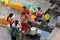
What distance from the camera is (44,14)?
10867 mm

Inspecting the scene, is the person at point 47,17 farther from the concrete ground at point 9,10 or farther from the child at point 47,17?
the concrete ground at point 9,10

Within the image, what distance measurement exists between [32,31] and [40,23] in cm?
136

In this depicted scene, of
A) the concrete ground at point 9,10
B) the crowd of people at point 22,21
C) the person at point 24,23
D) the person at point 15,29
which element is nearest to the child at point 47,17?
the crowd of people at point 22,21

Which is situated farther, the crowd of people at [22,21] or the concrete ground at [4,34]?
the concrete ground at [4,34]

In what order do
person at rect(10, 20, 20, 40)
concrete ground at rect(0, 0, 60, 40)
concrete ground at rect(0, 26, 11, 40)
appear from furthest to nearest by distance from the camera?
Result: concrete ground at rect(0, 0, 60, 40)
concrete ground at rect(0, 26, 11, 40)
person at rect(10, 20, 20, 40)

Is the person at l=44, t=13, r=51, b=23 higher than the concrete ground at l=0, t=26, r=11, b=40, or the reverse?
the person at l=44, t=13, r=51, b=23

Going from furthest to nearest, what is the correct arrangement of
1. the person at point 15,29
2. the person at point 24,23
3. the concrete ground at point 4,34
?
the concrete ground at point 4,34, the person at point 24,23, the person at point 15,29

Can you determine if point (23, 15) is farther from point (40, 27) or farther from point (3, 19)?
point (3, 19)

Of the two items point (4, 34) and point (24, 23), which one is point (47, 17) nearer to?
point (24, 23)

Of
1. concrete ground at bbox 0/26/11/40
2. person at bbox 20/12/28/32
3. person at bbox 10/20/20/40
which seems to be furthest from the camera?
concrete ground at bbox 0/26/11/40

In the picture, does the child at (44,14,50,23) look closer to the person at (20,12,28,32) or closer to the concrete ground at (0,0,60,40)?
the person at (20,12,28,32)

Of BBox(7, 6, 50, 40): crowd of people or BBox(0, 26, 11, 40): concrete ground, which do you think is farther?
BBox(0, 26, 11, 40): concrete ground

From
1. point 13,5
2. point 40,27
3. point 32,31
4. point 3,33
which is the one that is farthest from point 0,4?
point 32,31

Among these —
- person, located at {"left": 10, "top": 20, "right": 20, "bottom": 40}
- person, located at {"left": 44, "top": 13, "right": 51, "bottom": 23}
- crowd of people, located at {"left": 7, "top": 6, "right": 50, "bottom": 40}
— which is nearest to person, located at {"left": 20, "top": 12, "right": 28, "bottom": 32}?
crowd of people, located at {"left": 7, "top": 6, "right": 50, "bottom": 40}
